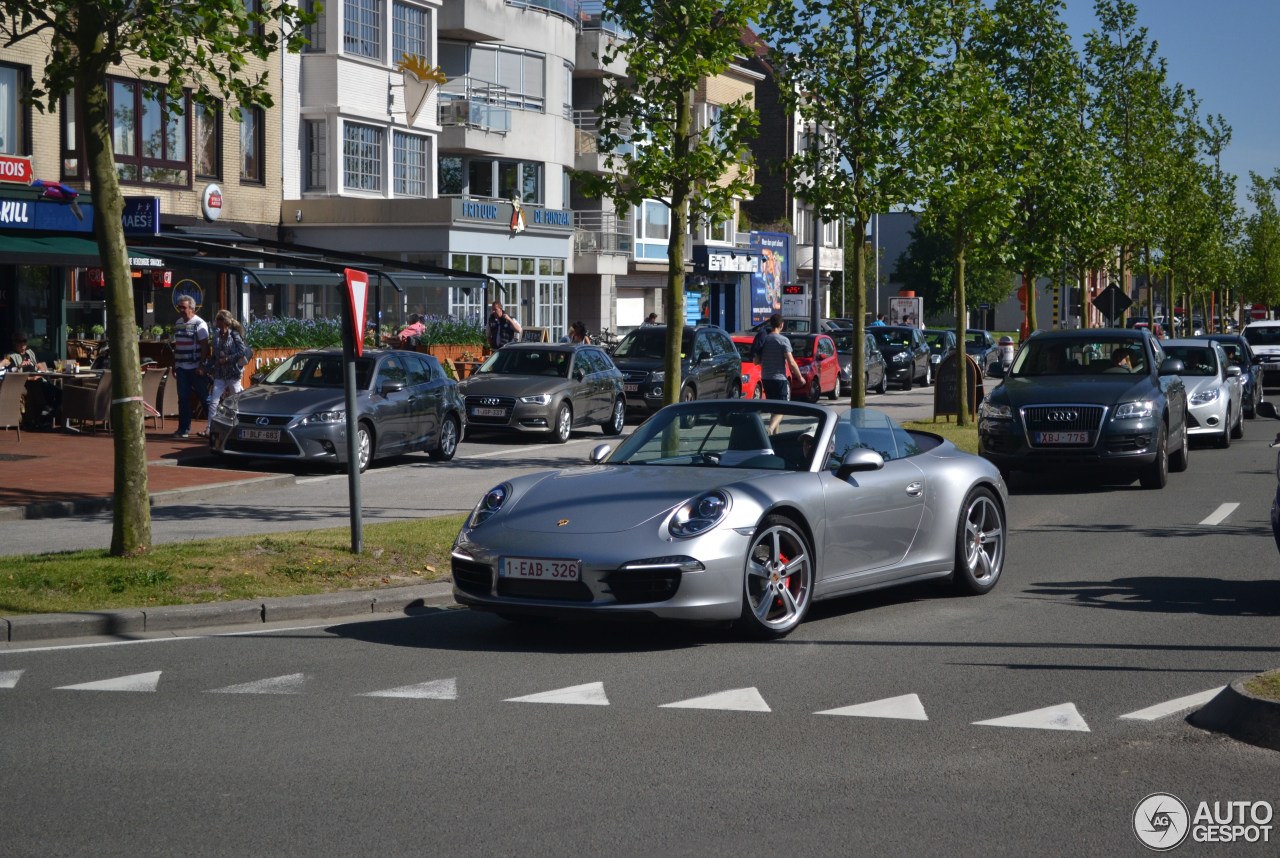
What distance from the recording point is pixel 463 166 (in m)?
49.2

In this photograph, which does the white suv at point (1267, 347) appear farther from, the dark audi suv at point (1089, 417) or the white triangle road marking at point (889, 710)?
the white triangle road marking at point (889, 710)

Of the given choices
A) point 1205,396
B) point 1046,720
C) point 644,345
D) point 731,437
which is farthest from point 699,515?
point 644,345

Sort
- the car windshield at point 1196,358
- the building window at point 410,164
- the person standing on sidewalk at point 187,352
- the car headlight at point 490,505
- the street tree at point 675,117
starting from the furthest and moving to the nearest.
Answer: the building window at point 410,164
the car windshield at point 1196,358
the person standing on sidewalk at point 187,352
the street tree at point 675,117
the car headlight at point 490,505

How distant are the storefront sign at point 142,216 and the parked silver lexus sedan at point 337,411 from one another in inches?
238

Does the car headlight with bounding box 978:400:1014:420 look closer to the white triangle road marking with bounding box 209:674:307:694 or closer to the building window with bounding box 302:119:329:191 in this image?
the white triangle road marking with bounding box 209:674:307:694

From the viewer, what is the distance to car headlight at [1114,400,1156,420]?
1817 cm

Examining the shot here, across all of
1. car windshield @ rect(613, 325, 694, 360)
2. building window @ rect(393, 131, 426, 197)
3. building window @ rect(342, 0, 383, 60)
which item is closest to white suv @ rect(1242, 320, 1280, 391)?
car windshield @ rect(613, 325, 694, 360)

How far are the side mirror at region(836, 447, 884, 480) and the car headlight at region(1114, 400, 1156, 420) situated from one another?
9.09 meters

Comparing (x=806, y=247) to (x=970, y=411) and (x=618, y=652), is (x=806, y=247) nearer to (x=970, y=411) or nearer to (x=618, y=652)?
(x=970, y=411)

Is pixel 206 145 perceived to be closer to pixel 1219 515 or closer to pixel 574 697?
pixel 1219 515

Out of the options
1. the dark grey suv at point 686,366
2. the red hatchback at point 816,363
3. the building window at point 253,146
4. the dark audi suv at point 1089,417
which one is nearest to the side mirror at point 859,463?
the dark audi suv at point 1089,417

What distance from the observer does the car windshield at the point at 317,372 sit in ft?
69.4

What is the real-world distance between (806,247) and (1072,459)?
67.0 metres

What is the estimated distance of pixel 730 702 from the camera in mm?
7602
